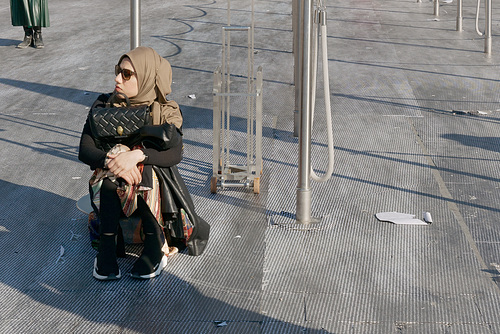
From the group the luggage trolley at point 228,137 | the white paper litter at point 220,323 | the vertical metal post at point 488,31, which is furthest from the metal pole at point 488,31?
the white paper litter at point 220,323

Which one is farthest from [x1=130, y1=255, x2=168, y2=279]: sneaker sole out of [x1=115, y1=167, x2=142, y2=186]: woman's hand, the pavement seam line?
the pavement seam line

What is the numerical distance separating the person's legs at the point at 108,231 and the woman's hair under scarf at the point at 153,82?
0.48 metres

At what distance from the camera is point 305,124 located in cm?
417

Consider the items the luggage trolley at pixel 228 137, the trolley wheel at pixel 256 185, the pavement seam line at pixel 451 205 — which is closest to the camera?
the pavement seam line at pixel 451 205

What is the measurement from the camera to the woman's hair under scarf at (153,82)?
12.0 ft

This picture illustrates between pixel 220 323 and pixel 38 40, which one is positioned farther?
pixel 38 40

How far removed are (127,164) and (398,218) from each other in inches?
73.1

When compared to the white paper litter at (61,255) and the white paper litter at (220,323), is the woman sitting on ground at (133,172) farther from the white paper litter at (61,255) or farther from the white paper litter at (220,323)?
the white paper litter at (220,323)

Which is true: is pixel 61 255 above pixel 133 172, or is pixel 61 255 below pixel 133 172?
below

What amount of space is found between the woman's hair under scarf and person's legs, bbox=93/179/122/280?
1.56 ft

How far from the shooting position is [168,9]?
11.3m

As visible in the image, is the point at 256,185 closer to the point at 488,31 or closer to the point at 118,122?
the point at 118,122

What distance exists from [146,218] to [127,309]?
1.72 feet

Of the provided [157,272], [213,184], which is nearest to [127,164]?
[157,272]
